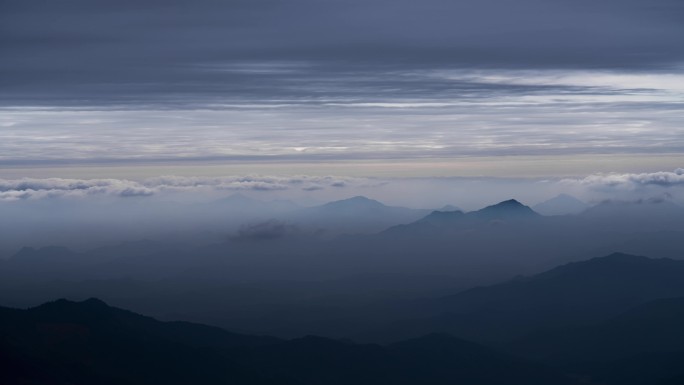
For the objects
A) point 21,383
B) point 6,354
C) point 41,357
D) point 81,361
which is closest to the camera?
point 21,383

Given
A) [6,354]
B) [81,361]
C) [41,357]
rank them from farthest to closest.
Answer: [81,361] → [41,357] → [6,354]

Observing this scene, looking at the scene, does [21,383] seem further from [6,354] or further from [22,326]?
[22,326]

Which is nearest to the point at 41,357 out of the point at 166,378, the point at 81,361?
the point at 81,361

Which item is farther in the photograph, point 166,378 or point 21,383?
point 166,378

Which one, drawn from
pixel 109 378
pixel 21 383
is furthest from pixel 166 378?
pixel 21 383

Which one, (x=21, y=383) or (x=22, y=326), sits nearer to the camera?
(x=21, y=383)

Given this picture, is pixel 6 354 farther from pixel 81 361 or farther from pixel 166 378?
pixel 166 378

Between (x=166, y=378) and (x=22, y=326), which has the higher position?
(x=22, y=326)

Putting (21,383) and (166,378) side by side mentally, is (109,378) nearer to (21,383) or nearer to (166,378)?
(166,378)
